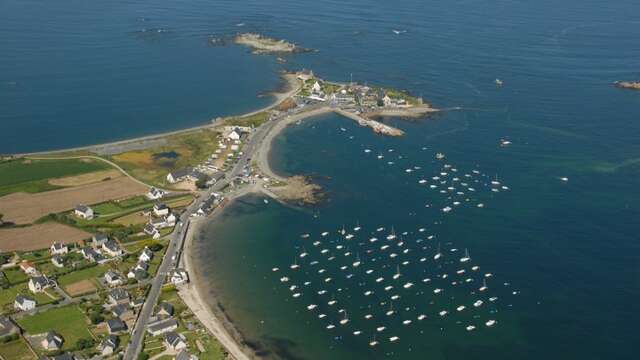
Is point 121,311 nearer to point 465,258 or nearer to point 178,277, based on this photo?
point 178,277

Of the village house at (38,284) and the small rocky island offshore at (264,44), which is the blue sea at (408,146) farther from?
the village house at (38,284)

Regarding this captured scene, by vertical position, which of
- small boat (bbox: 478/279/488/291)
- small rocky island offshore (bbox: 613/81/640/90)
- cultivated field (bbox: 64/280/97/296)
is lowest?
cultivated field (bbox: 64/280/97/296)

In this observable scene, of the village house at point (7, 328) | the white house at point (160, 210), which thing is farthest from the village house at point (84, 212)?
the village house at point (7, 328)

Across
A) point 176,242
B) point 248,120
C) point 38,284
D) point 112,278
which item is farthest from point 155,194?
point 248,120

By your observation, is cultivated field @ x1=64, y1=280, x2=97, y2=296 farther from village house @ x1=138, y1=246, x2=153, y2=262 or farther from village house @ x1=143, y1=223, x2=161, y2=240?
village house @ x1=143, y1=223, x2=161, y2=240

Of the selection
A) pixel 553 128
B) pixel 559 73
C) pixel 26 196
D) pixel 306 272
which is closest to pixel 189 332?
pixel 306 272

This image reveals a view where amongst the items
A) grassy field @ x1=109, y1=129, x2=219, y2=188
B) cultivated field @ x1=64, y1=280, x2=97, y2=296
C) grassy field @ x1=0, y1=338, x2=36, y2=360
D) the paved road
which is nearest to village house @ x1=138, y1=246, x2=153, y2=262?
the paved road

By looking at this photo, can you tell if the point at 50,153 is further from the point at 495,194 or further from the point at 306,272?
the point at 495,194
